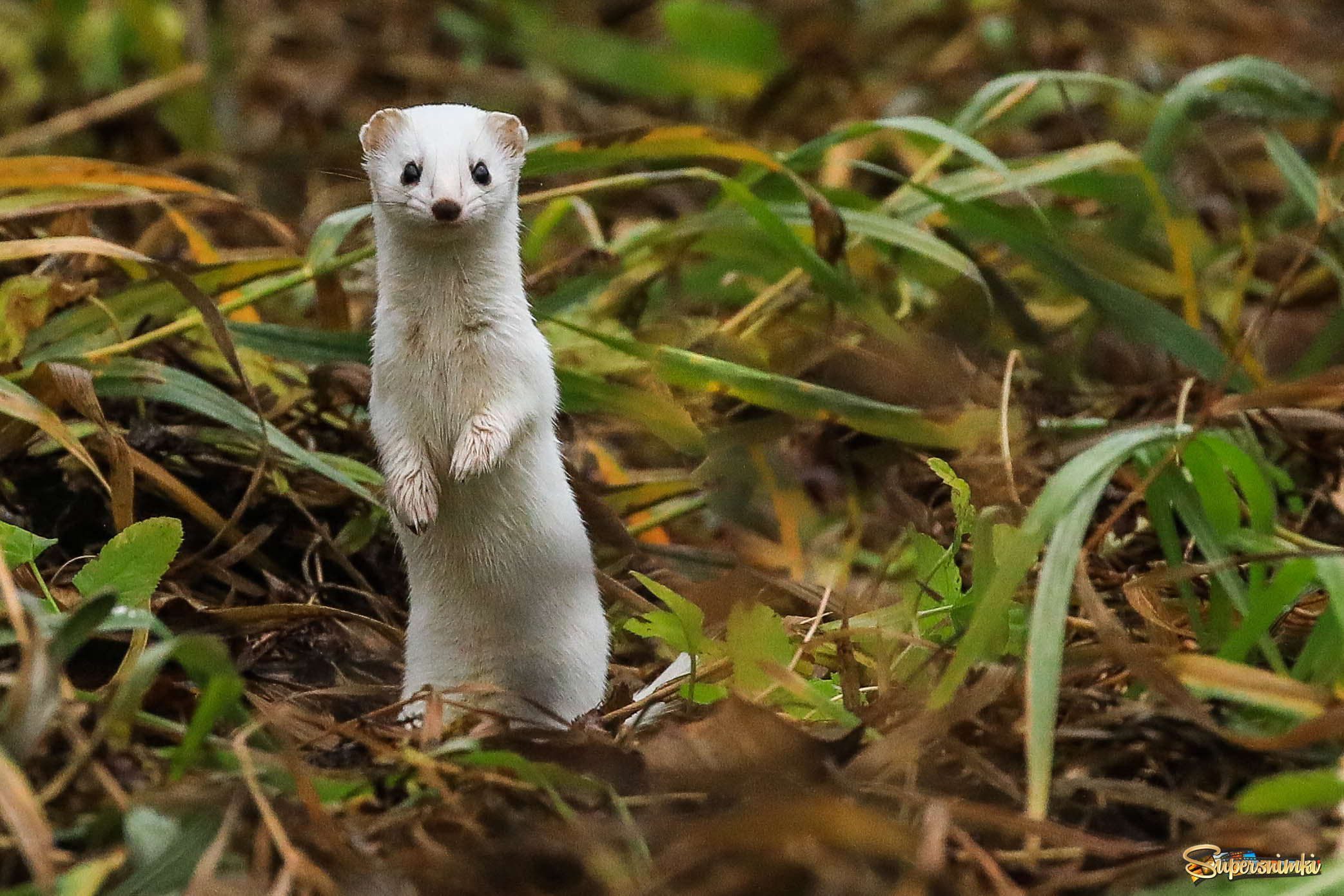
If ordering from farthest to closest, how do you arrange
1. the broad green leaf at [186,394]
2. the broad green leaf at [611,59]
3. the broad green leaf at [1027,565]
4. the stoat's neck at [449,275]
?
the broad green leaf at [611,59] → the broad green leaf at [186,394] → the stoat's neck at [449,275] → the broad green leaf at [1027,565]

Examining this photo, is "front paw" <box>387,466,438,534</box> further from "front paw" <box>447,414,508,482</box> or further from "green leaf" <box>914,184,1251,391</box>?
"green leaf" <box>914,184,1251,391</box>

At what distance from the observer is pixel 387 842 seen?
199 centimetres

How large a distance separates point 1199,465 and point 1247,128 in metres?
4.07

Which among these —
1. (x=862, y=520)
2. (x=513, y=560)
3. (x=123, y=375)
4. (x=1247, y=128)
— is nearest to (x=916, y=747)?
(x=513, y=560)

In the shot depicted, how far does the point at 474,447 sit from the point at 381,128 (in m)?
0.59

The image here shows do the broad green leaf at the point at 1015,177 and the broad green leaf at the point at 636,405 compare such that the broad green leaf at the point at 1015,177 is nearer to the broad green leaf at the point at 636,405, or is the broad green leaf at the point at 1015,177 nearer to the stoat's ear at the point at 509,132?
the broad green leaf at the point at 636,405

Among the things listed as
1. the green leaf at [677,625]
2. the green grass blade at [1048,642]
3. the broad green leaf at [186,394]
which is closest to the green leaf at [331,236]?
the broad green leaf at [186,394]

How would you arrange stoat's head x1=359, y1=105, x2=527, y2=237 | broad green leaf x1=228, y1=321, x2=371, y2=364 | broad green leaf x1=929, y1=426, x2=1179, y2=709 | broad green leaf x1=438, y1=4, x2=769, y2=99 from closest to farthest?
broad green leaf x1=929, y1=426, x2=1179, y2=709
stoat's head x1=359, y1=105, x2=527, y2=237
broad green leaf x1=228, y1=321, x2=371, y2=364
broad green leaf x1=438, y1=4, x2=769, y2=99

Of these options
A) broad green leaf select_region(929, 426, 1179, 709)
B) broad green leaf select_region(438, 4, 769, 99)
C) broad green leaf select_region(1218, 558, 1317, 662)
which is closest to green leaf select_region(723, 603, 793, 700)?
broad green leaf select_region(929, 426, 1179, 709)

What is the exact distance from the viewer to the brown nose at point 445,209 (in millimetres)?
2473

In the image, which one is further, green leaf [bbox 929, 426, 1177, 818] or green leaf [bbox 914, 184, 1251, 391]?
green leaf [bbox 914, 184, 1251, 391]

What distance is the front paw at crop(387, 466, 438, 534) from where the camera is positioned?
2580 mm

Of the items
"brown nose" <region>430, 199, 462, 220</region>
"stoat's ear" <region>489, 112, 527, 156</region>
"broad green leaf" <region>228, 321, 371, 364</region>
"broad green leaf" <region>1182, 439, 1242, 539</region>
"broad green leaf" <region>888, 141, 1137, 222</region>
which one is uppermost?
"stoat's ear" <region>489, 112, 527, 156</region>

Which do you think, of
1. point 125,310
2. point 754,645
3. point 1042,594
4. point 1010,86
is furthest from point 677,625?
point 1010,86
